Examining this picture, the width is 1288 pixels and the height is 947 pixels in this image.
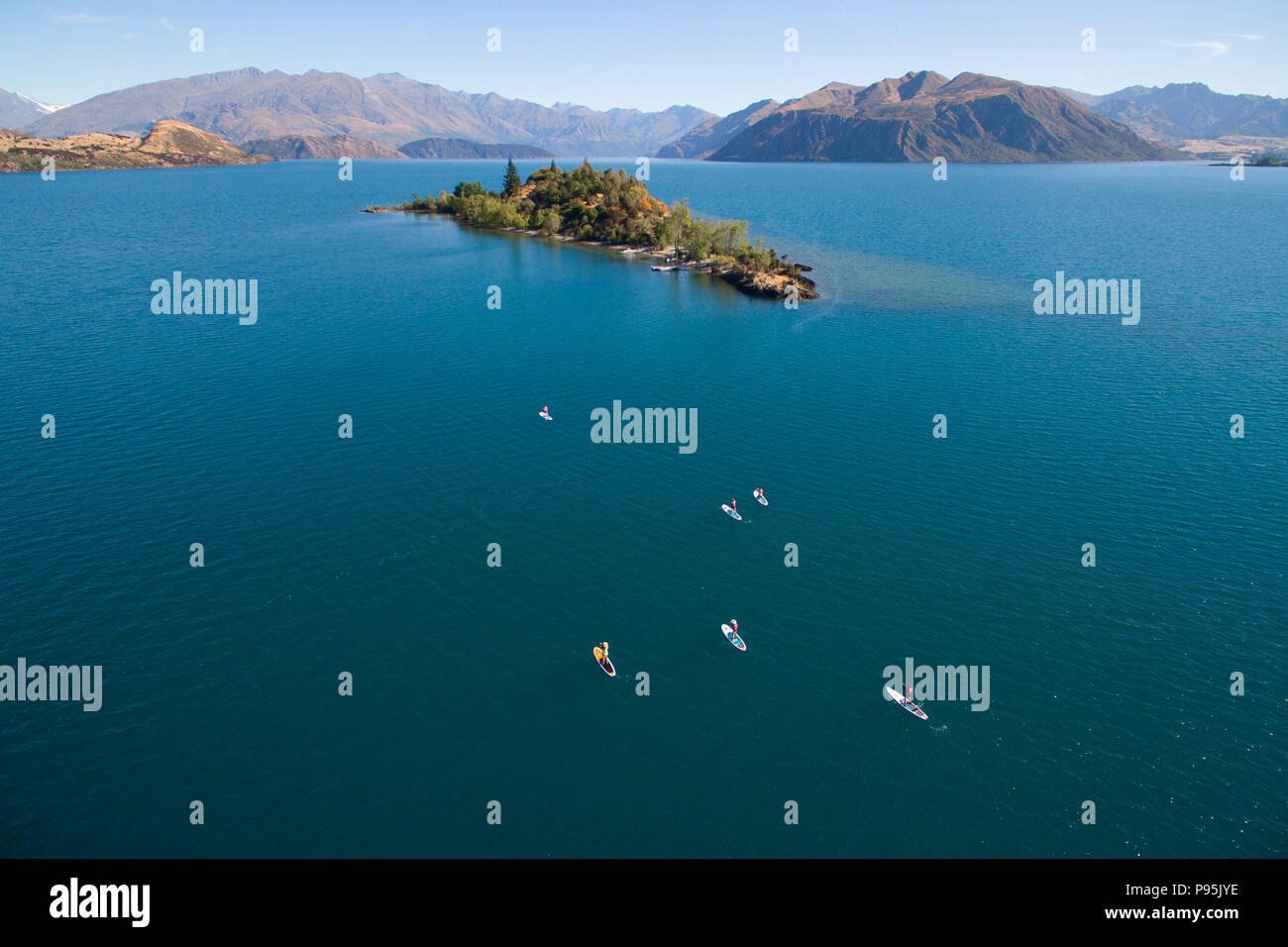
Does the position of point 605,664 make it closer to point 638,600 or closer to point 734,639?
point 638,600

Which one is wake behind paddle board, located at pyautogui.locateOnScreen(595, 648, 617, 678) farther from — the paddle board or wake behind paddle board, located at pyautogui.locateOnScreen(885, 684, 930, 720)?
wake behind paddle board, located at pyautogui.locateOnScreen(885, 684, 930, 720)

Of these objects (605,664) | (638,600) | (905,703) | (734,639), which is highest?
(638,600)

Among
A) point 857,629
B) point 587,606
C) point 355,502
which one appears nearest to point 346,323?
point 355,502

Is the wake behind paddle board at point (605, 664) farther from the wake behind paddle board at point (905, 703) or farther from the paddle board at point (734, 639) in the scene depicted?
the wake behind paddle board at point (905, 703)

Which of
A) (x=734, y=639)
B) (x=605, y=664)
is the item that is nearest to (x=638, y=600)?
(x=605, y=664)

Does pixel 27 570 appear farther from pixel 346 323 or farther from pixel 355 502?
pixel 346 323
